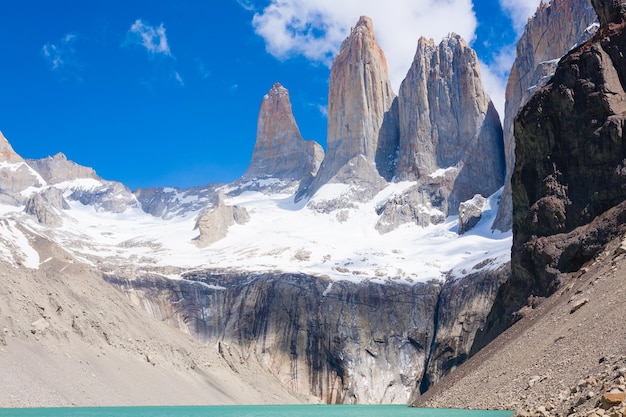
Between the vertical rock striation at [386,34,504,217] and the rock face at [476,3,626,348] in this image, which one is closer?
the rock face at [476,3,626,348]

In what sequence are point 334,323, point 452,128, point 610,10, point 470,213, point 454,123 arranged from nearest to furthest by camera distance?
1. point 610,10
2. point 334,323
3. point 470,213
4. point 454,123
5. point 452,128

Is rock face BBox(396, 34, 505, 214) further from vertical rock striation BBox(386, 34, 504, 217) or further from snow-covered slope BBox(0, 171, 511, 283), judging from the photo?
snow-covered slope BBox(0, 171, 511, 283)

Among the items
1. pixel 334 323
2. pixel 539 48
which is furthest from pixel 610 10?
pixel 539 48

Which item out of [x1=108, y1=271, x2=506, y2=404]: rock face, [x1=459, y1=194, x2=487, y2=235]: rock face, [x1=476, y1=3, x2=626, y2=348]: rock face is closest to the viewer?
[x1=476, y1=3, x2=626, y2=348]: rock face

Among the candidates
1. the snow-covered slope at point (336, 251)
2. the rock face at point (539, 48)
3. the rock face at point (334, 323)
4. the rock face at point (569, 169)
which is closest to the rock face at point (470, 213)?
the snow-covered slope at point (336, 251)

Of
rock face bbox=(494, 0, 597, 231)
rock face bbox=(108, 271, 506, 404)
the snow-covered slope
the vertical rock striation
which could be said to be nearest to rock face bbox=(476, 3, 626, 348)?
rock face bbox=(108, 271, 506, 404)

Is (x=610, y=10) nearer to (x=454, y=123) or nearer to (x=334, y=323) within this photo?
(x=334, y=323)
